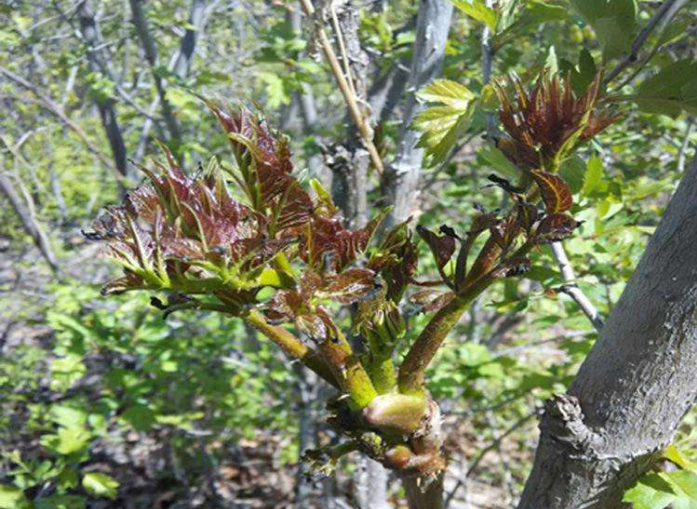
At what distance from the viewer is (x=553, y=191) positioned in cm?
63

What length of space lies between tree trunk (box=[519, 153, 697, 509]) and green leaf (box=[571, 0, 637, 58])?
0.21 metres

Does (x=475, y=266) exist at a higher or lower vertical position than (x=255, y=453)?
higher

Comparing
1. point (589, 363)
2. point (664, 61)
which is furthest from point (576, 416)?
point (664, 61)

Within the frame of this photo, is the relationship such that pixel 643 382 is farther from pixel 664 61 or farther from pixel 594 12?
pixel 664 61

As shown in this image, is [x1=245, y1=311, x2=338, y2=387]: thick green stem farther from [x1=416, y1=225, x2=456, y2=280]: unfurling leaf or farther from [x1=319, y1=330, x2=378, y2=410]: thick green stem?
[x1=416, y1=225, x2=456, y2=280]: unfurling leaf

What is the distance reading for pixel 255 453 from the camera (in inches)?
175

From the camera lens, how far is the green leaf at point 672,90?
2.47 feet

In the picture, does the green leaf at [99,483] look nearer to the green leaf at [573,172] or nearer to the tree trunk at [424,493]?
the tree trunk at [424,493]

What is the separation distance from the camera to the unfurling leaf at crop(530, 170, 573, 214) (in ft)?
2.02

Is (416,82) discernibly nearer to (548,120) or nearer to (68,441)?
(548,120)

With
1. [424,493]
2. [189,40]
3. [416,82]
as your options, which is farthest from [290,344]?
[189,40]

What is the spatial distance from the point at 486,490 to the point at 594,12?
12.5ft

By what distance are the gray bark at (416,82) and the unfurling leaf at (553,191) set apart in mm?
755

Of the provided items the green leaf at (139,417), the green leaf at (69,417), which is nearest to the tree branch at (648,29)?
the green leaf at (139,417)
